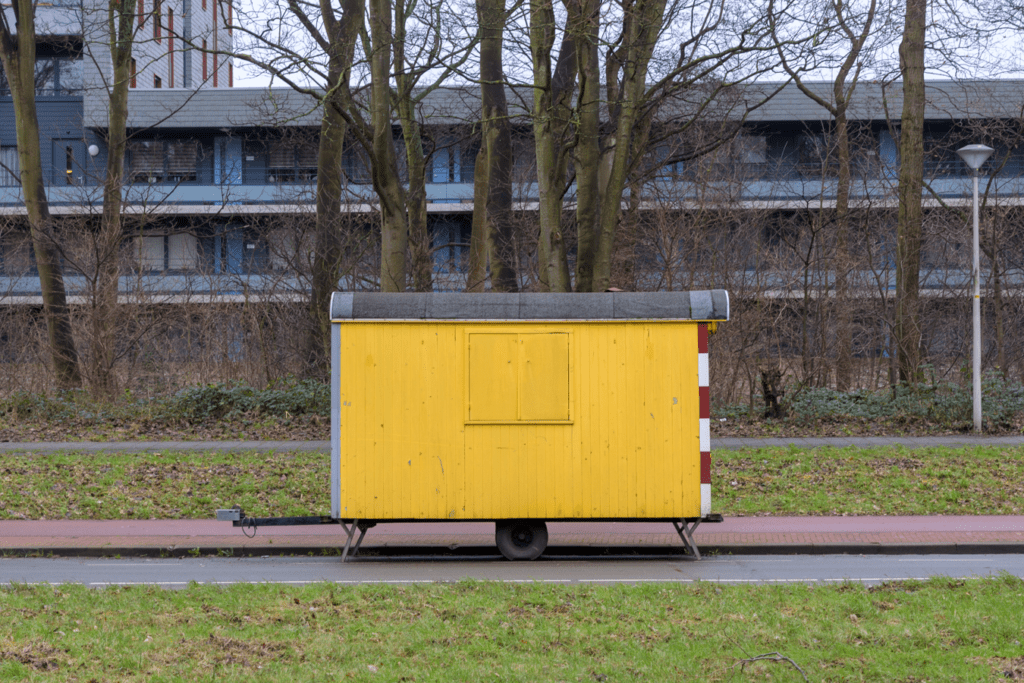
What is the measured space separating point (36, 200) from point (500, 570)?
18803 mm

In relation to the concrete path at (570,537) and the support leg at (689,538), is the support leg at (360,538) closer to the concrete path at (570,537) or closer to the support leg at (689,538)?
the concrete path at (570,537)

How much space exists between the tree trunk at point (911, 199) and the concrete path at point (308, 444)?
2.78 meters

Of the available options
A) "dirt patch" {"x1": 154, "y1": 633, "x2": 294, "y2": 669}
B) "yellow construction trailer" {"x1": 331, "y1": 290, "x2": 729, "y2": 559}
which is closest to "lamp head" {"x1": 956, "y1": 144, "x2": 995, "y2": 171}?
"yellow construction trailer" {"x1": 331, "y1": 290, "x2": 729, "y2": 559}

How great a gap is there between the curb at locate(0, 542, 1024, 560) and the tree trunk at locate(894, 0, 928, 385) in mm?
10857

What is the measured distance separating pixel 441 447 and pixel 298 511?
3356 mm

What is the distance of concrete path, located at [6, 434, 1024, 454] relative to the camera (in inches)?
682

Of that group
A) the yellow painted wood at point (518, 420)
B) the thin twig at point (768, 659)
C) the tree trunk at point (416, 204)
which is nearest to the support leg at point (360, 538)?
the yellow painted wood at point (518, 420)

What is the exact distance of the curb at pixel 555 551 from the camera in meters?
10.5

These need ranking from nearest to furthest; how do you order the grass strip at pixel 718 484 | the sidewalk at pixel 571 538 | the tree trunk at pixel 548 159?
the sidewalk at pixel 571 538 < the grass strip at pixel 718 484 < the tree trunk at pixel 548 159

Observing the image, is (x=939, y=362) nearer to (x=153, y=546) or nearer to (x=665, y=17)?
(x=665, y=17)

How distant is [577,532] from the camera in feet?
38.2

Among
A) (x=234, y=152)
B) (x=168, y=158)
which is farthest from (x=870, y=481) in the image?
(x=234, y=152)

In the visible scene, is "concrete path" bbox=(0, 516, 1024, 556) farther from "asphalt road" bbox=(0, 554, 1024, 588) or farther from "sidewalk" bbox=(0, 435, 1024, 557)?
"asphalt road" bbox=(0, 554, 1024, 588)

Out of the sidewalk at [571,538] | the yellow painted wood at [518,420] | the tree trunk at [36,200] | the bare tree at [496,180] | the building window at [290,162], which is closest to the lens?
the yellow painted wood at [518,420]
